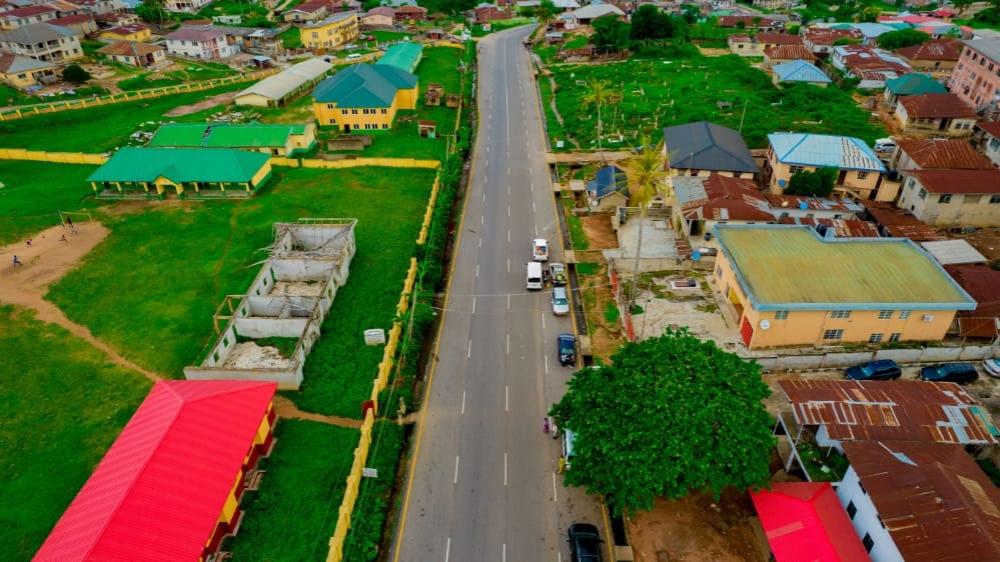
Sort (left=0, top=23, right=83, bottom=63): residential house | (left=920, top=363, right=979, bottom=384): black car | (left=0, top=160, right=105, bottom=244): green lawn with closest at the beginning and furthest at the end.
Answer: (left=920, top=363, right=979, bottom=384): black car, (left=0, top=160, right=105, bottom=244): green lawn, (left=0, top=23, right=83, bottom=63): residential house

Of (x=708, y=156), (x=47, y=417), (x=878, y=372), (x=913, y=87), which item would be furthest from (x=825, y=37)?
(x=47, y=417)

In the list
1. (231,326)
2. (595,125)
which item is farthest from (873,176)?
(231,326)

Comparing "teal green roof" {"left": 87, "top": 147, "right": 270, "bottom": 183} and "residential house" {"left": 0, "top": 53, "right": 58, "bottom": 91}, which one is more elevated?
"residential house" {"left": 0, "top": 53, "right": 58, "bottom": 91}

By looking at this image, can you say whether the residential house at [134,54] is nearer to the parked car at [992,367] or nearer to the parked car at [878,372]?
the parked car at [878,372]

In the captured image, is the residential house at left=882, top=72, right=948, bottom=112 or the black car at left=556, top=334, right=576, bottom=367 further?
the residential house at left=882, top=72, right=948, bottom=112

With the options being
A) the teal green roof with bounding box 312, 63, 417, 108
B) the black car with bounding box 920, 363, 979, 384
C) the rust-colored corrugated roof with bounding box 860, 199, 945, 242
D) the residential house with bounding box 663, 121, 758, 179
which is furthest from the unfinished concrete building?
the rust-colored corrugated roof with bounding box 860, 199, 945, 242

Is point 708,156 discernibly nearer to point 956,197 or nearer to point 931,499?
point 956,197

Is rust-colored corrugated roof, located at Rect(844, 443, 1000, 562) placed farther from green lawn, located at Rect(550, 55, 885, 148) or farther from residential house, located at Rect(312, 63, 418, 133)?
residential house, located at Rect(312, 63, 418, 133)

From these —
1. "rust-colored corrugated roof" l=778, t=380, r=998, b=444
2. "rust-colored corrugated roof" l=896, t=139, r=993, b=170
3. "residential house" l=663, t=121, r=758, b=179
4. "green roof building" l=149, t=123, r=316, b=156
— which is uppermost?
"rust-colored corrugated roof" l=896, t=139, r=993, b=170
